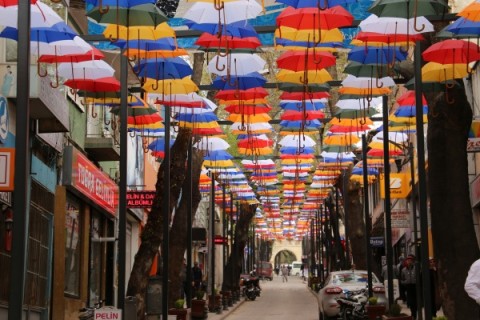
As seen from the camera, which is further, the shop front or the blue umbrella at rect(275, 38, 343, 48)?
the shop front

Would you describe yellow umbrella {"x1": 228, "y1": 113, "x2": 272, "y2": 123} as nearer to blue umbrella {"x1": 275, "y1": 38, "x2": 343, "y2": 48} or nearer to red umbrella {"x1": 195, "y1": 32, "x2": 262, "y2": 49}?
blue umbrella {"x1": 275, "y1": 38, "x2": 343, "y2": 48}

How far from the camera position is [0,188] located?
1286 cm

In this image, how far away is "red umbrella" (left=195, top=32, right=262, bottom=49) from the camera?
16.8 m

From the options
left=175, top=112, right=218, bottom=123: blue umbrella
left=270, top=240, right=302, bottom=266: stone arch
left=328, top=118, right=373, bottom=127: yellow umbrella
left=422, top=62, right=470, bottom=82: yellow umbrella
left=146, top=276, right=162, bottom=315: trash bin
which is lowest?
left=146, top=276, right=162, bottom=315: trash bin

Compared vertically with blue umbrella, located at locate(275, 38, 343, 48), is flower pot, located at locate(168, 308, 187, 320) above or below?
below

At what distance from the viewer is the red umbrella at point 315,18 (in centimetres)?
1591

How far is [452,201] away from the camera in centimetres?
1675

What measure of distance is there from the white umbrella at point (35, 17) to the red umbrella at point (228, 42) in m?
3.30

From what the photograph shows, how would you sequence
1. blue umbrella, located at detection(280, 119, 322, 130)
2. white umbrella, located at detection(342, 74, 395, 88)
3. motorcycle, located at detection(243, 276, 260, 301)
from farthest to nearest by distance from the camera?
motorcycle, located at detection(243, 276, 260, 301)
blue umbrella, located at detection(280, 119, 322, 130)
white umbrella, located at detection(342, 74, 395, 88)

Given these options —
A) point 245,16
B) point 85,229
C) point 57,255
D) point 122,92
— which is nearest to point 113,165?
point 85,229

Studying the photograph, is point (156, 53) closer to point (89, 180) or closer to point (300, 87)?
point (300, 87)

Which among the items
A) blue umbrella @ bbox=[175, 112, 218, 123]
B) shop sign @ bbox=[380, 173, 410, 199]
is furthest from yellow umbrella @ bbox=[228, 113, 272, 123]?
shop sign @ bbox=[380, 173, 410, 199]

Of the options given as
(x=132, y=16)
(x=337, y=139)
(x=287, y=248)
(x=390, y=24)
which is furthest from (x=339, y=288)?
(x=287, y=248)

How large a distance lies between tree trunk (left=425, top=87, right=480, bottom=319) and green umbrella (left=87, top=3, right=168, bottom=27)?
5274 mm
